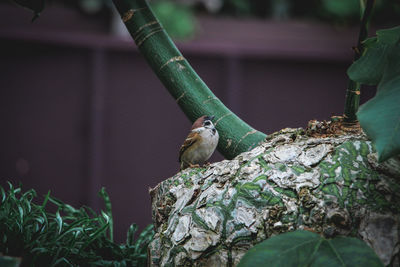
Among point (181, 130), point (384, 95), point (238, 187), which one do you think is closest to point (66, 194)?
point (181, 130)

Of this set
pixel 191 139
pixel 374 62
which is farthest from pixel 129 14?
pixel 374 62

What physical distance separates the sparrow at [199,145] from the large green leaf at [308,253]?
75 cm

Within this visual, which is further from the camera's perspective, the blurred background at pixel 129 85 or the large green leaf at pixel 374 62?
the blurred background at pixel 129 85

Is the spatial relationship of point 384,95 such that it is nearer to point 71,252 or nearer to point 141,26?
point 141,26

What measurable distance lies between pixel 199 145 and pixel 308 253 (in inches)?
39.9

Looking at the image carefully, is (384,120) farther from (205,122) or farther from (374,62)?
(205,122)

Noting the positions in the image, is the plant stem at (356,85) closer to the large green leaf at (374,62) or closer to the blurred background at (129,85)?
the large green leaf at (374,62)

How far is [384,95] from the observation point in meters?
0.85

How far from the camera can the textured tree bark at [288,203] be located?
915 millimetres

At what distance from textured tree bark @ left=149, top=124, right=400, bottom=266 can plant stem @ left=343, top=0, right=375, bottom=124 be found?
60 millimetres

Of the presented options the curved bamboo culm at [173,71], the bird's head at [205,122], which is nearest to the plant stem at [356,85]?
the curved bamboo culm at [173,71]

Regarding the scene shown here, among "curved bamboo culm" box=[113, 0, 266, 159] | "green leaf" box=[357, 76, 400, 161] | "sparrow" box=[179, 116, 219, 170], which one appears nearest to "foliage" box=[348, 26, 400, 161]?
"green leaf" box=[357, 76, 400, 161]

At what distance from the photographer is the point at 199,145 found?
179 cm

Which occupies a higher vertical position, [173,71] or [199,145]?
[173,71]
